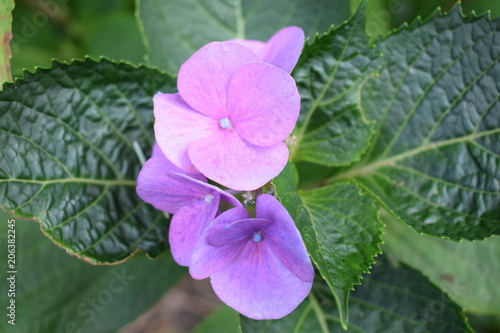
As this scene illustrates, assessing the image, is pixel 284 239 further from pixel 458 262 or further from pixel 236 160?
pixel 458 262

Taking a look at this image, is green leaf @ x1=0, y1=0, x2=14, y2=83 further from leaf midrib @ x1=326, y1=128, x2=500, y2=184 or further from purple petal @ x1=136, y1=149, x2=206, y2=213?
leaf midrib @ x1=326, y1=128, x2=500, y2=184

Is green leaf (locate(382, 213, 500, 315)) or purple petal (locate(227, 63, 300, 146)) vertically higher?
purple petal (locate(227, 63, 300, 146))

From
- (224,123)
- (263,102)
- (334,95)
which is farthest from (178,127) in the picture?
(334,95)

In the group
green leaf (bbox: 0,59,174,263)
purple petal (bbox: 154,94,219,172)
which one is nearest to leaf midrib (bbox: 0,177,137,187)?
green leaf (bbox: 0,59,174,263)

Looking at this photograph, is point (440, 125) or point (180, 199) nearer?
point (180, 199)

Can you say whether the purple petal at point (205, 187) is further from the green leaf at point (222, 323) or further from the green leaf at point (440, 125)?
the green leaf at point (222, 323)

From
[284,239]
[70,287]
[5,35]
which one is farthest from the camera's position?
[70,287]

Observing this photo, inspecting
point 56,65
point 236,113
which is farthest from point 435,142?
point 56,65
